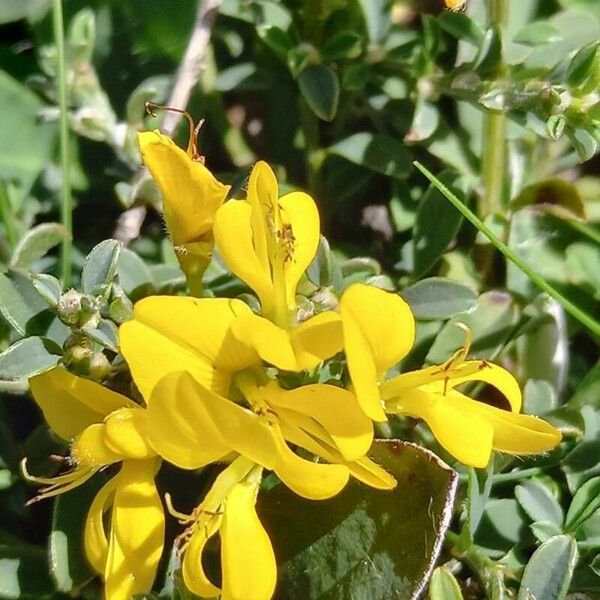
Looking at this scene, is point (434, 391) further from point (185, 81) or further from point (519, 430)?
point (185, 81)

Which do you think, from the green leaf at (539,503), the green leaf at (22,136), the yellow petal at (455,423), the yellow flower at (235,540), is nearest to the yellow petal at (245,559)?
the yellow flower at (235,540)

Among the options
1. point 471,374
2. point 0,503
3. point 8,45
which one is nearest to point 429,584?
point 471,374

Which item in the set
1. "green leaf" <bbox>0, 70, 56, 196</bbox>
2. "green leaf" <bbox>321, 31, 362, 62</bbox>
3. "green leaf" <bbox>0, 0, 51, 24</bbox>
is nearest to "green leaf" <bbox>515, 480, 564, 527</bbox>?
"green leaf" <bbox>321, 31, 362, 62</bbox>

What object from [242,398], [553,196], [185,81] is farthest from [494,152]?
[242,398]

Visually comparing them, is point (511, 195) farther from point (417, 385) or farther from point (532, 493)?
point (417, 385)

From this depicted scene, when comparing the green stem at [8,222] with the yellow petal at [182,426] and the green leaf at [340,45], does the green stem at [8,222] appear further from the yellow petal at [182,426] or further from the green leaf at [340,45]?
the yellow petal at [182,426]

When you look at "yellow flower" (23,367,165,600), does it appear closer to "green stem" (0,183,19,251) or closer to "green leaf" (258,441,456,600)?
"green leaf" (258,441,456,600)
